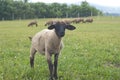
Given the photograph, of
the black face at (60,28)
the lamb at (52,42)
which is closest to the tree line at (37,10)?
the lamb at (52,42)

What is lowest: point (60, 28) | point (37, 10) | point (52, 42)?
point (37, 10)

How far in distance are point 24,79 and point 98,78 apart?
215 centimetres

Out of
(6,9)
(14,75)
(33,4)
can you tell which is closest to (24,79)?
(14,75)

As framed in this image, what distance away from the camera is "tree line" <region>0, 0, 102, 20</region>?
9056 centimetres

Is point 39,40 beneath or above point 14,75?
above

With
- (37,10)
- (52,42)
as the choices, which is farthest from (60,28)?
(37,10)

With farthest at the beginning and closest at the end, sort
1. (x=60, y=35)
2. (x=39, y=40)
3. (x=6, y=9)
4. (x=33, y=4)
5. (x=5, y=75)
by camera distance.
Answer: (x=33, y=4)
(x=6, y=9)
(x=39, y=40)
(x=5, y=75)
(x=60, y=35)

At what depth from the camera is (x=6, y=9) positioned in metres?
90.4

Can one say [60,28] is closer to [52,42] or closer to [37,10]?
[52,42]

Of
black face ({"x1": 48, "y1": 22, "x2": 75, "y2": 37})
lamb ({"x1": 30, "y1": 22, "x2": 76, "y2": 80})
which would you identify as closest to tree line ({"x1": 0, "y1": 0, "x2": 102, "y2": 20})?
lamb ({"x1": 30, "y1": 22, "x2": 76, "y2": 80})

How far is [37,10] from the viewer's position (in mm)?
97625

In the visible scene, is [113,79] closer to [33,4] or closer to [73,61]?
[73,61]

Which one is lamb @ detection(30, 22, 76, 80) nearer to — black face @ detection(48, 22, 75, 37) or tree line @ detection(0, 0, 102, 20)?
black face @ detection(48, 22, 75, 37)

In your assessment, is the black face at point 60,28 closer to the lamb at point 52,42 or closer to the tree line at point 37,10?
the lamb at point 52,42
